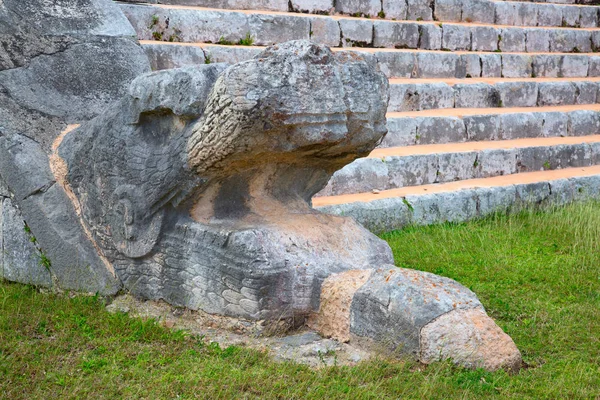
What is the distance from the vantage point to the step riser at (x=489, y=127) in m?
8.05

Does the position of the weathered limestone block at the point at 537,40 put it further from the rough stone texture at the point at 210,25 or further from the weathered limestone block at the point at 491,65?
the rough stone texture at the point at 210,25

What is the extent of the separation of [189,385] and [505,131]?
6.48 metres

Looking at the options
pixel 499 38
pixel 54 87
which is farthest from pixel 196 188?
pixel 499 38

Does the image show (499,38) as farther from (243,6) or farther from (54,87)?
(54,87)

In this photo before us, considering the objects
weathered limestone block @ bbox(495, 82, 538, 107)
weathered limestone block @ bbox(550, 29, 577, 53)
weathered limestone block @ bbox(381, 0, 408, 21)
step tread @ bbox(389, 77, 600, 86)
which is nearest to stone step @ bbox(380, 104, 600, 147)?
weathered limestone block @ bbox(495, 82, 538, 107)

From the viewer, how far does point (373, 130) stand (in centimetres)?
405

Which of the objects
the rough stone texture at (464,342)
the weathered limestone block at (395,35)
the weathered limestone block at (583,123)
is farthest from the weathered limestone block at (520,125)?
the rough stone texture at (464,342)

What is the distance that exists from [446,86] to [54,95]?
5.04m

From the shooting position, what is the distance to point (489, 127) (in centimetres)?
887

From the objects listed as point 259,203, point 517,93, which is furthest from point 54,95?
point 517,93

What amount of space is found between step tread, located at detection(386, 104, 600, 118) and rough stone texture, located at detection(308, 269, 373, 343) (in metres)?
4.13

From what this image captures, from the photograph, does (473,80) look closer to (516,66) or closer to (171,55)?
(516,66)

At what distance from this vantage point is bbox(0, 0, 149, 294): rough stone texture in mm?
4727

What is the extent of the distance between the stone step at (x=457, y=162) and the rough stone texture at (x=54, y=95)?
2.38 m
